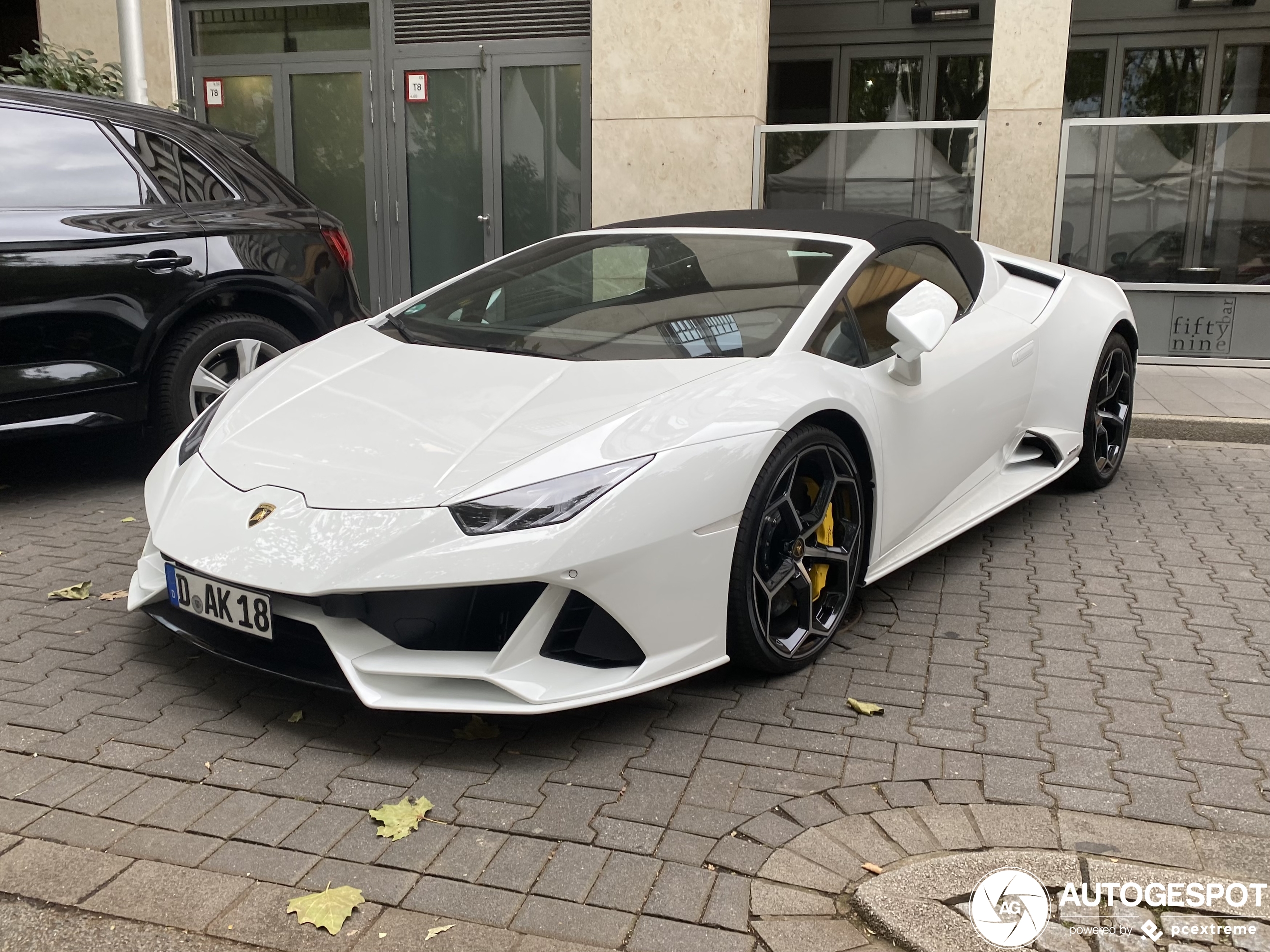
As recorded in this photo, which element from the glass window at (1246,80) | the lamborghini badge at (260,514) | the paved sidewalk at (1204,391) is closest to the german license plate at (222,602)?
the lamborghini badge at (260,514)

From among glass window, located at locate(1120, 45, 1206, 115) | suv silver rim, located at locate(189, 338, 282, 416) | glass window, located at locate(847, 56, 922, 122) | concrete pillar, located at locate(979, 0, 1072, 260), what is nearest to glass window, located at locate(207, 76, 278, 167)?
glass window, located at locate(847, 56, 922, 122)

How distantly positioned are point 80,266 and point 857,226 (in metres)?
3.18

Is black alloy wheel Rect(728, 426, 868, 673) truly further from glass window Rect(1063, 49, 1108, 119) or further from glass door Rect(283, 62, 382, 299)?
glass window Rect(1063, 49, 1108, 119)

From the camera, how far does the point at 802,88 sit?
12.7 meters

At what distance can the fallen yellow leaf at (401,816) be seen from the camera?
2.53m

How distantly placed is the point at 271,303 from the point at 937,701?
151 inches

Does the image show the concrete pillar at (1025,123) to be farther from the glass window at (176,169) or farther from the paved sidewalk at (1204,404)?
the glass window at (176,169)

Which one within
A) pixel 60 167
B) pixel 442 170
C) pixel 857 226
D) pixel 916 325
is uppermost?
pixel 442 170

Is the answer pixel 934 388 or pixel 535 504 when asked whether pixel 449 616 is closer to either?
pixel 535 504

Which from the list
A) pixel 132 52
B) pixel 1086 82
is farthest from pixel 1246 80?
pixel 132 52

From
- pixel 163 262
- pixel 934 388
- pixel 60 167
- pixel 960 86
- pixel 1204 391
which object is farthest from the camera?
pixel 960 86

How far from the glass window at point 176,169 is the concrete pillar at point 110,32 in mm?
5882

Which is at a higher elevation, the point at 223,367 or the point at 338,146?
the point at 338,146

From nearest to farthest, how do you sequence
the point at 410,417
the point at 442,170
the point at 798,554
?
the point at 410,417, the point at 798,554, the point at 442,170
